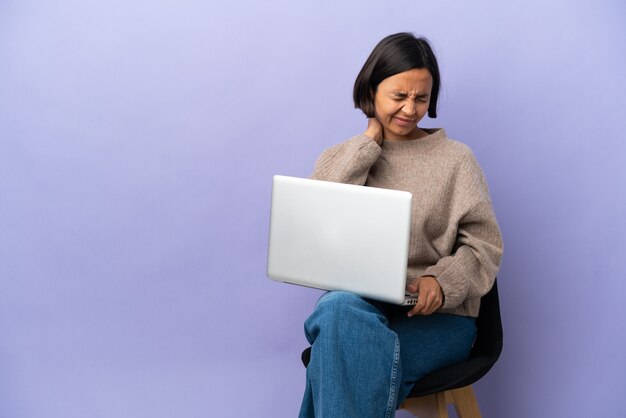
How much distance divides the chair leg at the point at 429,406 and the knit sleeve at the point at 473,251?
211 mm

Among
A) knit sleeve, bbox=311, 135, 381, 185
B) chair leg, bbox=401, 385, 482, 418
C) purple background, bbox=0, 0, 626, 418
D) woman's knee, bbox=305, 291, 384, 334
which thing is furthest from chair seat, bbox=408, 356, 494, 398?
purple background, bbox=0, 0, 626, 418

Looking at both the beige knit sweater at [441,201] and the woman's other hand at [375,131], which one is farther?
the woman's other hand at [375,131]

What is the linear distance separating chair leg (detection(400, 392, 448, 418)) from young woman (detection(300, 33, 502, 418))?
0.27ft

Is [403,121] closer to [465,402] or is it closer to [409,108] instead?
[409,108]

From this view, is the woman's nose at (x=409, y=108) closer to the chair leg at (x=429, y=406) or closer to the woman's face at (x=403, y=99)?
the woman's face at (x=403, y=99)

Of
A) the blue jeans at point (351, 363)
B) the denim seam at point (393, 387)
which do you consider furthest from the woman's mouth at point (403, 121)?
the denim seam at point (393, 387)

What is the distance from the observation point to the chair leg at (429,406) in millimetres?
1911

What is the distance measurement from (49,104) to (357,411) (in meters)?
1.56

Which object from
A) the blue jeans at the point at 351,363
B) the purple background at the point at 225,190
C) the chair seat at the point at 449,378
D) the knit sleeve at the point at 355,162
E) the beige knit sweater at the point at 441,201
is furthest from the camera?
the purple background at the point at 225,190

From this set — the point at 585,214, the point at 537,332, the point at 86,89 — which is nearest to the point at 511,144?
the point at 585,214

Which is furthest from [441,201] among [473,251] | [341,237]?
[341,237]

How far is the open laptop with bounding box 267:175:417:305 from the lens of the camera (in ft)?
5.48

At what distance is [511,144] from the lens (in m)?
2.44

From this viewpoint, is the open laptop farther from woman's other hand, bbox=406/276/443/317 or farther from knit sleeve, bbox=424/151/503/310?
knit sleeve, bbox=424/151/503/310
